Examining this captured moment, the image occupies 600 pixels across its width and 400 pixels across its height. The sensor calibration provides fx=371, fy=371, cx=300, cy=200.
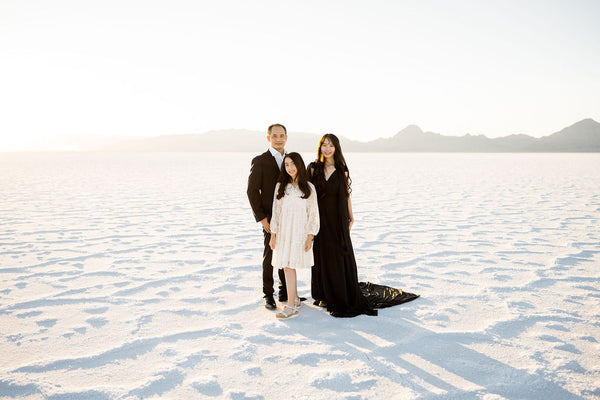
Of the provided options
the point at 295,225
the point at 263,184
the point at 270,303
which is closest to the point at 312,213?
the point at 295,225

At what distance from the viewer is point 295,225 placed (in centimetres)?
326

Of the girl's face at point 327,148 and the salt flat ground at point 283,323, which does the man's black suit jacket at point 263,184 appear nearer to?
the girl's face at point 327,148

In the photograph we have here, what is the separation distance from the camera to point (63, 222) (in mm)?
7180

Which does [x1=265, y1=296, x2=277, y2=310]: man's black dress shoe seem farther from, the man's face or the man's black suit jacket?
the man's face

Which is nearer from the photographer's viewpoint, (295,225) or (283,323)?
(283,323)

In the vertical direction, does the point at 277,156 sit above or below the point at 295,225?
above

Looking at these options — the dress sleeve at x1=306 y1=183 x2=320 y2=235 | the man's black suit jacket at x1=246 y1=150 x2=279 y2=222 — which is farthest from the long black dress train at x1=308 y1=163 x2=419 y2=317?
the man's black suit jacket at x1=246 y1=150 x2=279 y2=222

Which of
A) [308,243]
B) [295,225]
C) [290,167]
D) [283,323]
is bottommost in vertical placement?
[283,323]

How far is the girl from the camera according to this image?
3.24 metres

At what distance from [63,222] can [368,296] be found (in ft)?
21.0

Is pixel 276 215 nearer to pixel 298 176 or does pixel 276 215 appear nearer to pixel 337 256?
pixel 298 176

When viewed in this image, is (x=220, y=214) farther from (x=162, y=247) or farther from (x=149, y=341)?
(x=149, y=341)

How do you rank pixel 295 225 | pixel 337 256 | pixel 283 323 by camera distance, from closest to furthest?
pixel 283 323, pixel 295 225, pixel 337 256

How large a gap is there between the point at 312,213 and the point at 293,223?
0.19 metres
